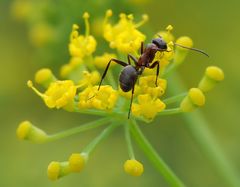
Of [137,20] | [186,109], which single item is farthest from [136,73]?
[137,20]

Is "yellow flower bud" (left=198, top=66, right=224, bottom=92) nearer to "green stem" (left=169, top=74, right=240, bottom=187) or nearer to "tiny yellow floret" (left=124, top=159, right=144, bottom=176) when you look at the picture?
"tiny yellow floret" (left=124, top=159, right=144, bottom=176)

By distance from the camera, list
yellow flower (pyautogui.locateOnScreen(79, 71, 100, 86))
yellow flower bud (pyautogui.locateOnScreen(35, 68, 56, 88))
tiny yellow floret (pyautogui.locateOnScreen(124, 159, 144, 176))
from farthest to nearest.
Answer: yellow flower bud (pyautogui.locateOnScreen(35, 68, 56, 88)) → yellow flower (pyautogui.locateOnScreen(79, 71, 100, 86)) → tiny yellow floret (pyautogui.locateOnScreen(124, 159, 144, 176))

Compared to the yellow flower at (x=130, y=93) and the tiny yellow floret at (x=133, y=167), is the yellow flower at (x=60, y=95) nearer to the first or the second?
the yellow flower at (x=130, y=93)

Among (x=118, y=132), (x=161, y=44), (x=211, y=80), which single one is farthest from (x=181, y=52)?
(x=118, y=132)

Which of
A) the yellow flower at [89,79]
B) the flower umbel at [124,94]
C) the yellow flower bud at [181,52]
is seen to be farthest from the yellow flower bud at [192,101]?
the yellow flower at [89,79]

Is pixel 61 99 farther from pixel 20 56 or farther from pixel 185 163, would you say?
pixel 20 56


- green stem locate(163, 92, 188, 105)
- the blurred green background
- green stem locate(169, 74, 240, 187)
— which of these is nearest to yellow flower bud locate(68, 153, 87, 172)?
green stem locate(163, 92, 188, 105)
